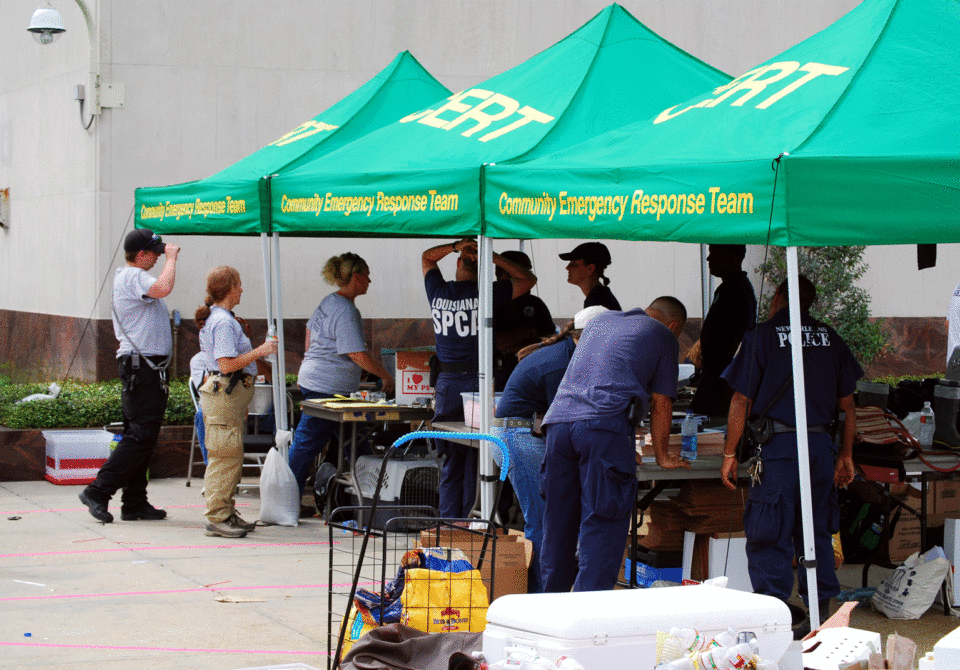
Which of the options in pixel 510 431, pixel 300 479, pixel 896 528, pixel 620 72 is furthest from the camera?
pixel 300 479

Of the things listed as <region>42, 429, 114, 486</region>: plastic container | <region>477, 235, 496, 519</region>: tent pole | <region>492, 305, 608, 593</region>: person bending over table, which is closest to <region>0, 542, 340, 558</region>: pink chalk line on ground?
<region>477, 235, 496, 519</region>: tent pole

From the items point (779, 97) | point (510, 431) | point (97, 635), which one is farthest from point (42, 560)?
point (779, 97)

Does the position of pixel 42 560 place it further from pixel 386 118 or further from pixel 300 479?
pixel 386 118

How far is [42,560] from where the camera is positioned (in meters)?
8.26

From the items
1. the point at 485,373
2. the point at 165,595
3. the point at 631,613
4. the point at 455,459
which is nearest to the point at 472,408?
the point at 455,459

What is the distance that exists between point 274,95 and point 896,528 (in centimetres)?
871

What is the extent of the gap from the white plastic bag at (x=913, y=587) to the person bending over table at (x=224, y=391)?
173 inches

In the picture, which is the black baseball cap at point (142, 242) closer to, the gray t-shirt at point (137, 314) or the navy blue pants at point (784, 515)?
the gray t-shirt at point (137, 314)

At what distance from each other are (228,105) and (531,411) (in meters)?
8.22

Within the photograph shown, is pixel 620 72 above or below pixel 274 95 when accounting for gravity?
below

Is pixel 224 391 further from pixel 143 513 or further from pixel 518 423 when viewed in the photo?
pixel 518 423

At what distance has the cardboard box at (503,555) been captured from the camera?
19.1ft

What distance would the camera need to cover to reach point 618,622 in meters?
3.56

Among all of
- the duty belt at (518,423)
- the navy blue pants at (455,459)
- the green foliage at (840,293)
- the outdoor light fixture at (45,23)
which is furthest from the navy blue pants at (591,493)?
the green foliage at (840,293)
